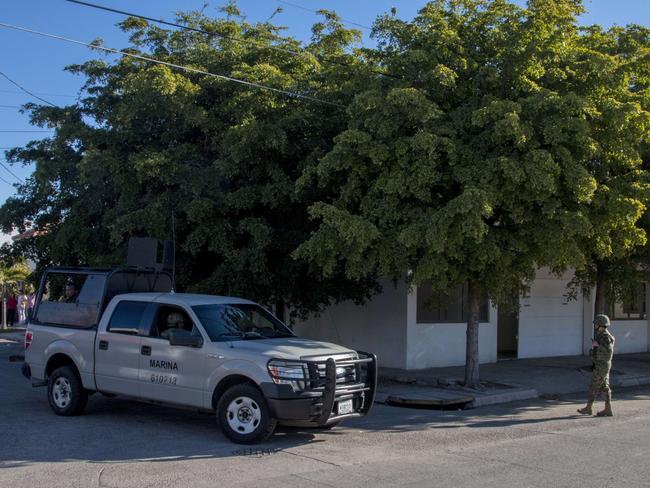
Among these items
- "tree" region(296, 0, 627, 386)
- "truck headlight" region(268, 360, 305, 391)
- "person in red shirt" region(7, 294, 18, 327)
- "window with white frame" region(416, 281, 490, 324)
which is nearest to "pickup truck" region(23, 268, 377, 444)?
"truck headlight" region(268, 360, 305, 391)

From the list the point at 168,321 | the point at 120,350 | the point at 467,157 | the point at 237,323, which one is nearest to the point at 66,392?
the point at 120,350

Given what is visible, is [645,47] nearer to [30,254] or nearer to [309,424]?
[309,424]

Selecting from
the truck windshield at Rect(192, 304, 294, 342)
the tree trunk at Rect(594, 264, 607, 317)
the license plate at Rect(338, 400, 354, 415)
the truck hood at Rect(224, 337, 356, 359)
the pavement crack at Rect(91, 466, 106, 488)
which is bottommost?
the pavement crack at Rect(91, 466, 106, 488)

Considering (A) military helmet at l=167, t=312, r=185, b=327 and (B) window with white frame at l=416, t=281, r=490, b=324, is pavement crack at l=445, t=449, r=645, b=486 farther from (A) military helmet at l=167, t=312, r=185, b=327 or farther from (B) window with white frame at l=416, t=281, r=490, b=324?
(B) window with white frame at l=416, t=281, r=490, b=324

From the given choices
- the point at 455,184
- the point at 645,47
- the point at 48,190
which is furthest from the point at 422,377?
the point at 48,190

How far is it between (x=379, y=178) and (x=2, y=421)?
6.89 m

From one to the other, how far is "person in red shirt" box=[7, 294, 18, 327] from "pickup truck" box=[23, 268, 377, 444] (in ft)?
69.1

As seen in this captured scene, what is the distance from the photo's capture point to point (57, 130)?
15953mm

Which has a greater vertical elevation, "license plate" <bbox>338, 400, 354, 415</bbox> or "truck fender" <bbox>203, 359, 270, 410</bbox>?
"truck fender" <bbox>203, 359, 270, 410</bbox>

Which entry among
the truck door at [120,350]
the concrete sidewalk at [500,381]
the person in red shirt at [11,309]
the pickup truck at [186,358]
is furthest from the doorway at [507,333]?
the person in red shirt at [11,309]

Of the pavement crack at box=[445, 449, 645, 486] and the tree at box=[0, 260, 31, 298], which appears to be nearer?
the pavement crack at box=[445, 449, 645, 486]

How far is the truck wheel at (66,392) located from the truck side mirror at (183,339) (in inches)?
85.8

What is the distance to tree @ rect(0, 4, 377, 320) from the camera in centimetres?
1374

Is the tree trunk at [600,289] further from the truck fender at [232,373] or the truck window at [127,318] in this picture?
the truck window at [127,318]
